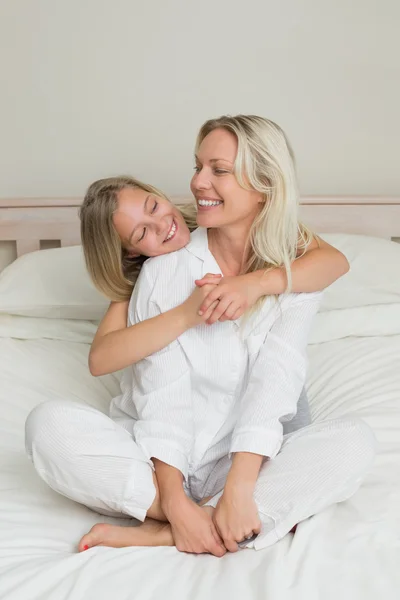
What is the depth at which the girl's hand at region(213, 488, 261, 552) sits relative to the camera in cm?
101

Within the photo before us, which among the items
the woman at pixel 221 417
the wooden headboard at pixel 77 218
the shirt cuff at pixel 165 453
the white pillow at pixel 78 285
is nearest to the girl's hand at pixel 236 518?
the woman at pixel 221 417

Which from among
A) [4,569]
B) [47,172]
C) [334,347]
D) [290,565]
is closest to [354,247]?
[334,347]

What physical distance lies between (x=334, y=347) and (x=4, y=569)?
954 mm

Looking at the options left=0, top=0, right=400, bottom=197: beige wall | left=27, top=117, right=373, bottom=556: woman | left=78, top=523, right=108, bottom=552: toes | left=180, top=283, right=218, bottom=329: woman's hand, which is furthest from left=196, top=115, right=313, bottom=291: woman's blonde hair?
left=0, top=0, right=400, bottom=197: beige wall

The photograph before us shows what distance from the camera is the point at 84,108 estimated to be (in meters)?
2.10

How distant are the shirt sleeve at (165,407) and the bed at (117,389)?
0.45 feet

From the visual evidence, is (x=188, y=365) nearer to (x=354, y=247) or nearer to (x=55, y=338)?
(x=55, y=338)

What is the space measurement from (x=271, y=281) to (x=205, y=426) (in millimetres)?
262

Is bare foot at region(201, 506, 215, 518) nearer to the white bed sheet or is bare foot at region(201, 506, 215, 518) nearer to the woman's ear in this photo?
the white bed sheet

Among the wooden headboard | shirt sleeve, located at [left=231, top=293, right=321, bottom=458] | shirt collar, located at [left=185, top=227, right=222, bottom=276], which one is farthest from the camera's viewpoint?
the wooden headboard

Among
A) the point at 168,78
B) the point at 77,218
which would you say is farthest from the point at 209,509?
the point at 168,78

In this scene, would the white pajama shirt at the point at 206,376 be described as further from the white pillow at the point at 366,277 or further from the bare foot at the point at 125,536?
the white pillow at the point at 366,277

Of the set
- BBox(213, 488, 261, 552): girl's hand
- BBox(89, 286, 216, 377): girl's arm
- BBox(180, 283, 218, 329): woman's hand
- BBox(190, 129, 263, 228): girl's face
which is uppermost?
BBox(190, 129, 263, 228): girl's face

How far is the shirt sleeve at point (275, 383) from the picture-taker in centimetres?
110
